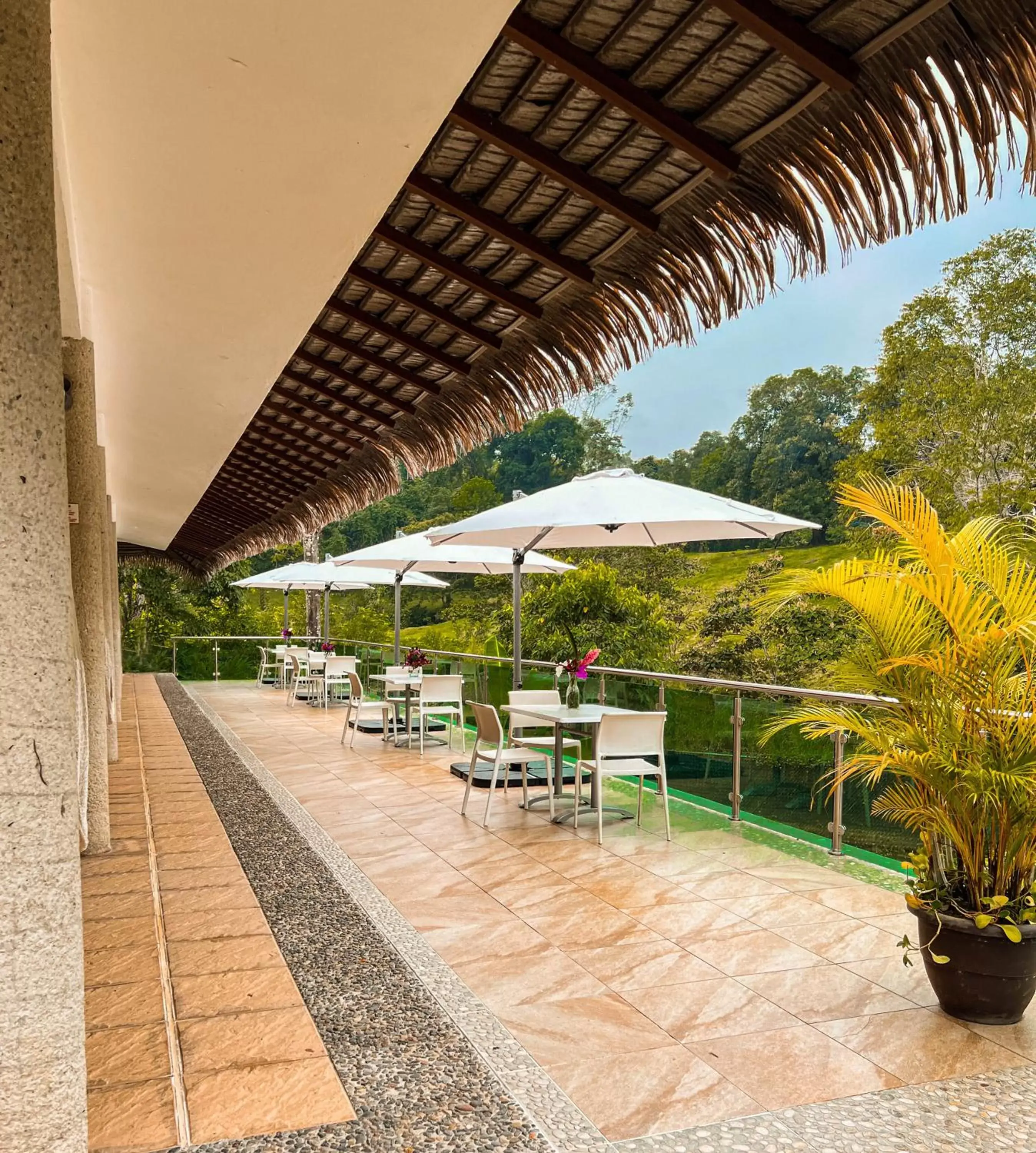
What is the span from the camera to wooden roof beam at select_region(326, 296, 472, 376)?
3.97m

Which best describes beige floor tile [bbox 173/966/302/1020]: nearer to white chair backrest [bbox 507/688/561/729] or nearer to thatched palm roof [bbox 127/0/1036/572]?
thatched palm roof [bbox 127/0/1036/572]

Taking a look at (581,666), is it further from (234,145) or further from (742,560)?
(742,560)

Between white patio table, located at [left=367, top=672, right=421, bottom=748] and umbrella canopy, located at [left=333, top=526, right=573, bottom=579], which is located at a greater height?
umbrella canopy, located at [left=333, top=526, right=573, bottom=579]

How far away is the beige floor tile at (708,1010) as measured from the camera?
3.24 m

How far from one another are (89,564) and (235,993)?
7.80ft

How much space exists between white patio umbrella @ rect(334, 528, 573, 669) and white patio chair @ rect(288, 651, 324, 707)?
11.4 feet

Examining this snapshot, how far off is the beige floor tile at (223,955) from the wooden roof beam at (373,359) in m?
2.46

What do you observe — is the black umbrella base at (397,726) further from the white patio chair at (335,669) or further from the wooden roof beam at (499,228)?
the wooden roof beam at (499,228)

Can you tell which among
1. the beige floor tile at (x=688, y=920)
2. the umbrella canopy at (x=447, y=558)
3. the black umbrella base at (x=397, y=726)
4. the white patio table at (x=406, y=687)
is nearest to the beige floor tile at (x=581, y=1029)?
the beige floor tile at (x=688, y=920)

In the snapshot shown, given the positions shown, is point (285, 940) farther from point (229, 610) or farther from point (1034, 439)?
point (229, 610)

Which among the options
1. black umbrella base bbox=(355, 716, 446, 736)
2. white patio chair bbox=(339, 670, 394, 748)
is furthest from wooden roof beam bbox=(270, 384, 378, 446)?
black umbrella base bbox=(355, 716, 446, 736)

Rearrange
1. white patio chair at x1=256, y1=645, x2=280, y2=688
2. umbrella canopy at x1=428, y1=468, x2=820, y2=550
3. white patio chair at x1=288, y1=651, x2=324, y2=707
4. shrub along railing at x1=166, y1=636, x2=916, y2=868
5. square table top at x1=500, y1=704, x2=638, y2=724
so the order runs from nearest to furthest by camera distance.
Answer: shrub along railing at x1=166, y1=636, x2=916, y2=868
umbrella canopy at x1=428, y1=468, x2=820, y2=550
square table top at x1=500, y1=704, x2=638, y2=724
white patio chair at x1=288, y1=651, x2=324, y2=707
white patio chair at x1=256, y1=645, x2=280, y2=688

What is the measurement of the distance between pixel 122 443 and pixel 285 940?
4.95 meters

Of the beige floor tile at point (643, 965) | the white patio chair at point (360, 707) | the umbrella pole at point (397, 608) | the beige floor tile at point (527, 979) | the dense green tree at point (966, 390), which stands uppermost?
Answer: the dense green tree at point (966, 390)
